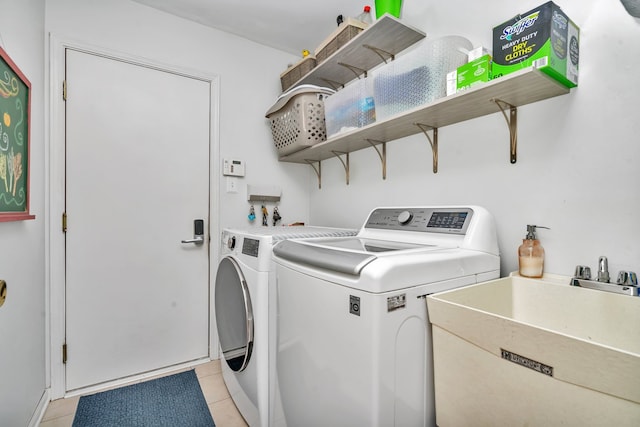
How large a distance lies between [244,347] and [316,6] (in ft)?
7.01

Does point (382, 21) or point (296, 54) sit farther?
point (296, 54)

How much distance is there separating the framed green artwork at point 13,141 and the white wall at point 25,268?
97 millimetres

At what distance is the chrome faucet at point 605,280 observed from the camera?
0.92m

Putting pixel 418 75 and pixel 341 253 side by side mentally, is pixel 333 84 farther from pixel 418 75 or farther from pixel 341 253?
pixel 341 253

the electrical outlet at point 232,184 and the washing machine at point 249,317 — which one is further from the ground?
the electrical outlet at point 232,184

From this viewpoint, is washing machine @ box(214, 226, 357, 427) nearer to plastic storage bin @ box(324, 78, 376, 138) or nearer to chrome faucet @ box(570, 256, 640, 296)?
plastic storage bin @ box(324, 78, 376, 138)

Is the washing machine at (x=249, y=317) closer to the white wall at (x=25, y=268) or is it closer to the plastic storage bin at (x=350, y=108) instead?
the plastic storage bin at (x=350, y=108)

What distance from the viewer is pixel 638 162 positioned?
97cm

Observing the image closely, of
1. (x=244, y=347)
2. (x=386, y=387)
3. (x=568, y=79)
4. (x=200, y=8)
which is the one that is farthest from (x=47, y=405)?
(x=568, y=79)

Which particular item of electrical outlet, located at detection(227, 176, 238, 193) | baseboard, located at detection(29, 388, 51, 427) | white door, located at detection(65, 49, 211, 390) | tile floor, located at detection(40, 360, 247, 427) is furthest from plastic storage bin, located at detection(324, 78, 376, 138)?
baseboard, located at detection(29, 388, 51, 427)

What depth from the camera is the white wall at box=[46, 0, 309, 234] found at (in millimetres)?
1940

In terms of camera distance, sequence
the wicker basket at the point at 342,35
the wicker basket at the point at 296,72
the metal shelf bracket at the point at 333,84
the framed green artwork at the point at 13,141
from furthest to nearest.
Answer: the metal shelf bracket at the point at 333,84, the wicker basket at the point at 296,72, the wicker basket at the point at 342,35, the framed green artwork at the point at 13,141

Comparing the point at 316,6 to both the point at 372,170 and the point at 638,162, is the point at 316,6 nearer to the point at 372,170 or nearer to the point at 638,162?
the point at 372,170

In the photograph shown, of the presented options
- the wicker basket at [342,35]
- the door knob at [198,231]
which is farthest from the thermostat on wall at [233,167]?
the wicker basket at [342,35]
